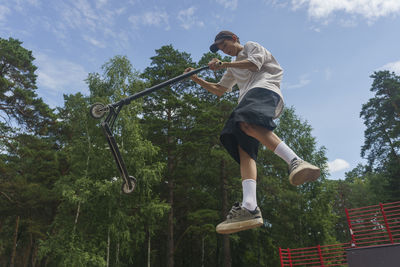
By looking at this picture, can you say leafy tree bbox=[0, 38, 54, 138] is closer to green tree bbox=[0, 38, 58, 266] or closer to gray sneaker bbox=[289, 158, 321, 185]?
green tree bbox=[0, 38, 58, 266]

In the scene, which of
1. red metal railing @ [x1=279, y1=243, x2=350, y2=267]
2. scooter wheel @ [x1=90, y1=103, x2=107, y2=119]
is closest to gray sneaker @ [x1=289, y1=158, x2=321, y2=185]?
scooter wheel @ [x1=90, y1=103, x2=107, y2=119]

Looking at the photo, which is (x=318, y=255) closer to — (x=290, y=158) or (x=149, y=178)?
(x=149, y=178)

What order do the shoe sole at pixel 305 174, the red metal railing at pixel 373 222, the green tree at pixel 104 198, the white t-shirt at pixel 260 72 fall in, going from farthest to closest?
the green tree at pixel 104 198 → the red metal railing at pixel 373 222 → the white t-shirt at pixel 260 72 → the shoe sole at pixel 305 174

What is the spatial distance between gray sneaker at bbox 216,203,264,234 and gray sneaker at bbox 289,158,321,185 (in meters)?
0.40

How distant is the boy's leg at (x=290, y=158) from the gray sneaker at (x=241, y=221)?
1.26 ft

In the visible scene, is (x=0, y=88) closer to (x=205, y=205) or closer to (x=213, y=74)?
(x=213, y=74)

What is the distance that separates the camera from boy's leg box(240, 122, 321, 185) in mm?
2180

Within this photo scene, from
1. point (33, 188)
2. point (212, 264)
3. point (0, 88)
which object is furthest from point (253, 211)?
point (212, 264)

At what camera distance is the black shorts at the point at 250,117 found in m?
2.25

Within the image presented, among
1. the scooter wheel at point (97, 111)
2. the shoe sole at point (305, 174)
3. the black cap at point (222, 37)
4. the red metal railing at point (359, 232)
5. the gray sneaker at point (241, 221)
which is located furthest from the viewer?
the red metal railing at point (359, 232)

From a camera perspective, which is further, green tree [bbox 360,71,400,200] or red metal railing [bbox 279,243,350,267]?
green tree [bbox 360,71,400,200]

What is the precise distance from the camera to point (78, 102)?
20766mm

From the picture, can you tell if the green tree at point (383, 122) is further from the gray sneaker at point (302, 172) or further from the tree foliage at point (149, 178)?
the gray sneaker at point (302, 172)

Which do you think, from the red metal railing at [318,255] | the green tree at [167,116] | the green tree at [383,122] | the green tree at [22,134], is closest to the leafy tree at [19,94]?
the green tree at [22,134]
